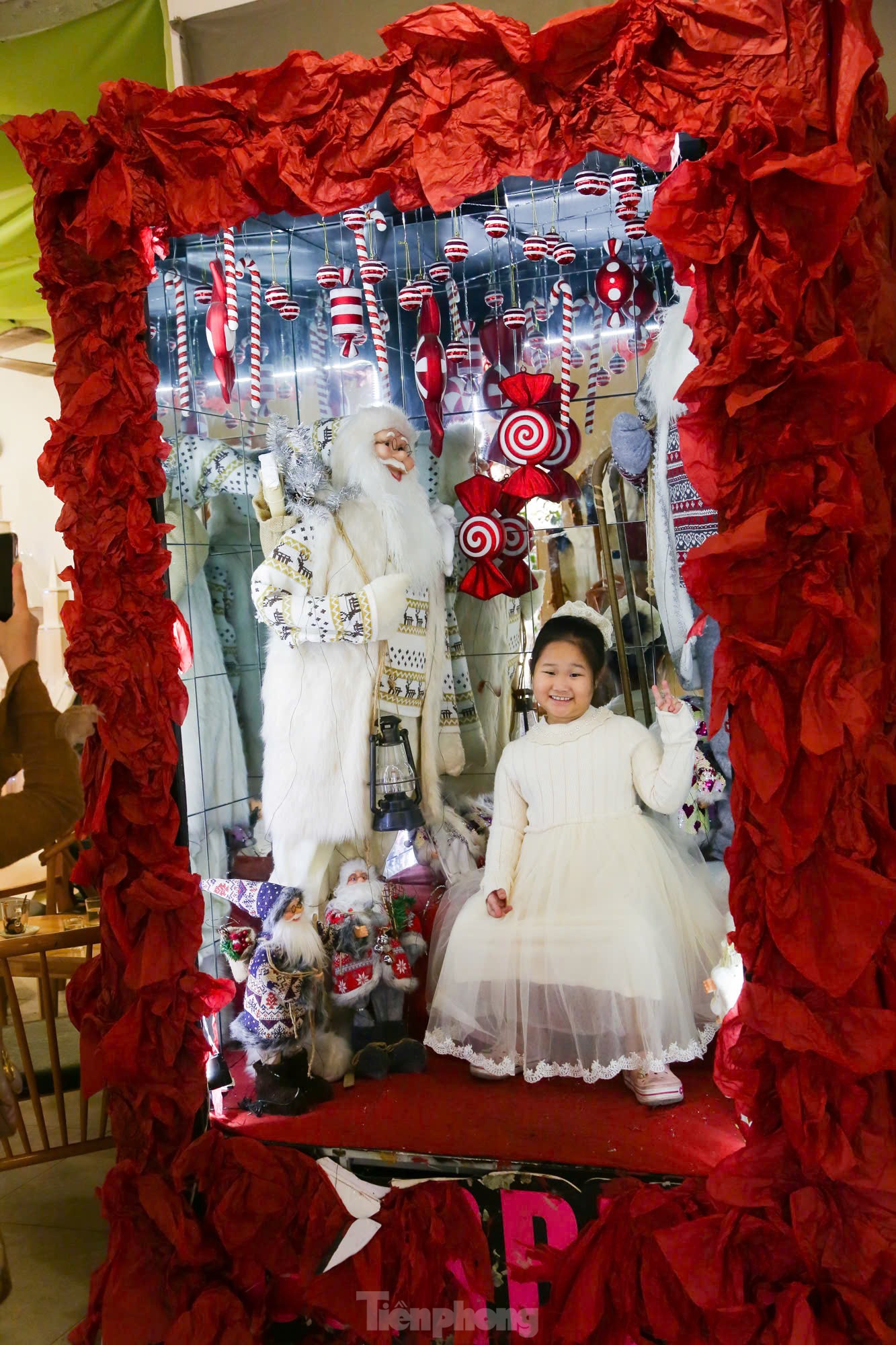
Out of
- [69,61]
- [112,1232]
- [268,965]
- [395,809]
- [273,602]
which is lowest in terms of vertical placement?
[112,1232]

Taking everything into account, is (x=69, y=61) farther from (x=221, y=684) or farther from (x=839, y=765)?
(x=839, y=765)

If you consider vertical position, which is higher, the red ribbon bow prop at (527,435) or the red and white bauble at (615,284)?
the red and white bauble at (615,284)

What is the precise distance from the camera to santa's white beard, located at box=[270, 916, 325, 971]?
2.32m

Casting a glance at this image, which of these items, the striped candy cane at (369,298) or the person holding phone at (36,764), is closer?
the person holding phone at (36,764)

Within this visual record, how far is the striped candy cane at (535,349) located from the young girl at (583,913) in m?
0.52

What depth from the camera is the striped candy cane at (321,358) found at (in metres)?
2.28

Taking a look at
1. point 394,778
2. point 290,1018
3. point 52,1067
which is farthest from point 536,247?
point 52,1067

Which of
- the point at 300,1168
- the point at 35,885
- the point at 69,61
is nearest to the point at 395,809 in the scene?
the point at 300,1168

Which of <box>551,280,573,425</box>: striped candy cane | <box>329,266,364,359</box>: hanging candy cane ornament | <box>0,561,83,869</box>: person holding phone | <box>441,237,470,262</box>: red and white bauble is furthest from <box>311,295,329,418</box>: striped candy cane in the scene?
<box>0,561,83,869</box>: person holding phone

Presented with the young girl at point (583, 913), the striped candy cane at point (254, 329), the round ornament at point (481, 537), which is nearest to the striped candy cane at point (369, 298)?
the striped candy cane at point (254, 329)

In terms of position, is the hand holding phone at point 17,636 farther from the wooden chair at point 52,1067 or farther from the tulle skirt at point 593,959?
the tulle skirt at point 593,959

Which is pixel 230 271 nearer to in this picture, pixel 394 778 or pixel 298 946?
pixel 394 778

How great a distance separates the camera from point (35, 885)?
4957 millimetres

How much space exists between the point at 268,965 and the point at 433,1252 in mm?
670
